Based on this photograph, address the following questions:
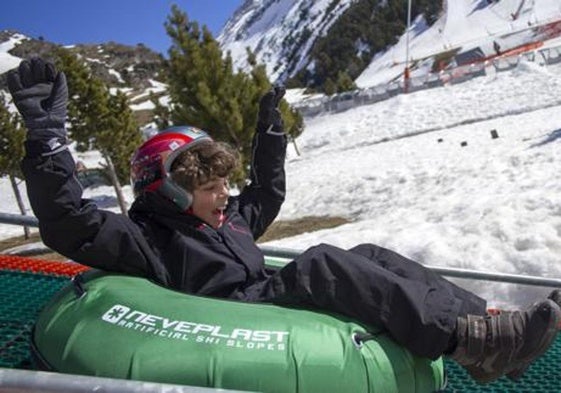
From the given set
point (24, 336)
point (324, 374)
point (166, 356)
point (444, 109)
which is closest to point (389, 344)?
point (324, 374)

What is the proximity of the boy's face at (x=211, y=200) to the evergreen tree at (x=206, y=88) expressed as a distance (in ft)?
48.3

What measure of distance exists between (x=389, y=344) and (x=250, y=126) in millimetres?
16272

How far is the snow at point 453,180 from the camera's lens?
7005 millimetres

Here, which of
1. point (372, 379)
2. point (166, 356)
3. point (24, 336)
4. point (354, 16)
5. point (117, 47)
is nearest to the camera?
point (166, 356)

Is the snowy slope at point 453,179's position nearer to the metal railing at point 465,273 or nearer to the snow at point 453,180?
the snow at point 453,180

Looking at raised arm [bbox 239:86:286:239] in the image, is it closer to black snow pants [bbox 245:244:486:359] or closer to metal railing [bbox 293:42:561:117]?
black snow pants [bbox 245:244:486:359]

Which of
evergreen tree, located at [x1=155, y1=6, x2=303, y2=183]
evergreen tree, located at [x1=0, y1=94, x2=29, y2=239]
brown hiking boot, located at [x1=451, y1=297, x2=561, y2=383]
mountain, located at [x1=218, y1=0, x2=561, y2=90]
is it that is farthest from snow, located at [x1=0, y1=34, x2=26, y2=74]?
brown hiking boot, located at [x1=451, y1=297, x2=561, y2=383]

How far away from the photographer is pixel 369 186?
15766 millimetres

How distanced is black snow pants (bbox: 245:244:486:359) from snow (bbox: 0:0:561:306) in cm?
356

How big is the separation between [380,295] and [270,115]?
1748mm

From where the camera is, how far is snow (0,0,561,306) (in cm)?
701

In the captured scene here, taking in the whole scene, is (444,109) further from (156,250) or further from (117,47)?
(117,47)

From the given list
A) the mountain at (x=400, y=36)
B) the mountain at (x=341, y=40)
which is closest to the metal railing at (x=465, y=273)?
the mountain at (x=400, y=36)

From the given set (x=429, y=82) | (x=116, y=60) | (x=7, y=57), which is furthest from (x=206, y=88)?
(x=7, y=57)
